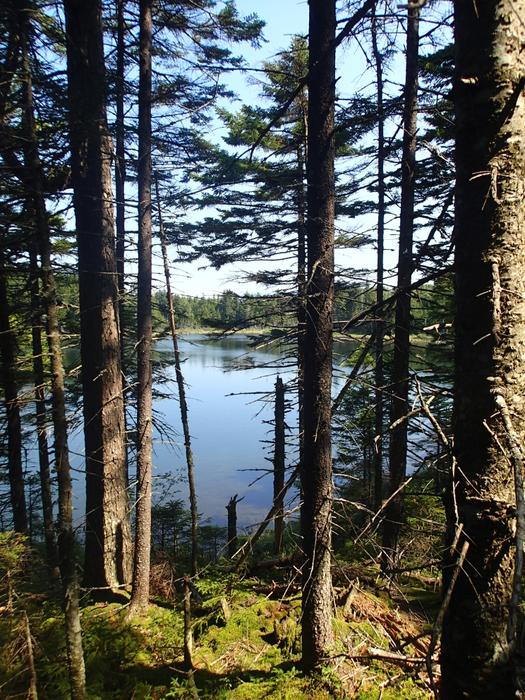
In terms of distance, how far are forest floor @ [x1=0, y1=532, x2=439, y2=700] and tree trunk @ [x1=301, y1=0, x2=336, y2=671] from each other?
1.25 ft

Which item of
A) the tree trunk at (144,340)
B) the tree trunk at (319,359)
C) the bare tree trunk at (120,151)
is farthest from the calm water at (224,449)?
the tree trunk at (319,359)

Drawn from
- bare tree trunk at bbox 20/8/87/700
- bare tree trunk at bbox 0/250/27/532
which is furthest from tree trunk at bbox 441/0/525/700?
bare tree trunk at bbox 0/250/27/532

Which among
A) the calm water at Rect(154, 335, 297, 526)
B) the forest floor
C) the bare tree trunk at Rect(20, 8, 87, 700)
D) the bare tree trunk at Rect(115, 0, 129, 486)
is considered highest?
the bare tree trunk at Rect(115, 0, 129, 486)

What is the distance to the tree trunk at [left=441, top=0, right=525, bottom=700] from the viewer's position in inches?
62.7

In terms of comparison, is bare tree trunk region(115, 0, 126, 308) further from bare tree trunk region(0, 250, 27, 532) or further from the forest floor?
the forest floor

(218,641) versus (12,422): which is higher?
(12,422)

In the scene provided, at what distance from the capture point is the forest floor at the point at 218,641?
4.05 metres

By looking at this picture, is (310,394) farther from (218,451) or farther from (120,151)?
(218,451)

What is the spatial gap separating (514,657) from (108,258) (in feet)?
23.5

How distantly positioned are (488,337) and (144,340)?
632cm

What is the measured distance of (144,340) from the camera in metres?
7.11

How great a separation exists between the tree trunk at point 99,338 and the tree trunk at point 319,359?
3993mm

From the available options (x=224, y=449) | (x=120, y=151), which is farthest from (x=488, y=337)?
(x=224, y=449)

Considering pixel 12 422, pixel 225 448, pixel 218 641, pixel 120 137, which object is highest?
pixel 120 137
